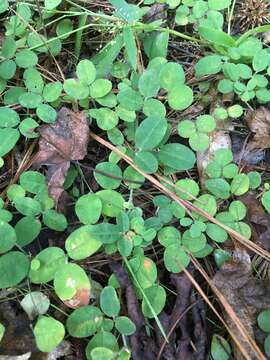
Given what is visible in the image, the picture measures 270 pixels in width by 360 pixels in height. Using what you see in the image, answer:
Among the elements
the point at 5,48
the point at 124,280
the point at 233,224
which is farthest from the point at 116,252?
the point at 5,48

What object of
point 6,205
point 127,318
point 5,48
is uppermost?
point 5,48

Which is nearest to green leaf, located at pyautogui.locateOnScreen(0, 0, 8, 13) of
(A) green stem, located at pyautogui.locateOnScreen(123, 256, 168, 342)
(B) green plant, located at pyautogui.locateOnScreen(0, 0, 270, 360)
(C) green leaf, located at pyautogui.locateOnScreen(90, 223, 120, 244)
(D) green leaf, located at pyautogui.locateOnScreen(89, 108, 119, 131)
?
(B) green plant, located at pyautogui.locateOnScreen(0, 0, 270, 360)

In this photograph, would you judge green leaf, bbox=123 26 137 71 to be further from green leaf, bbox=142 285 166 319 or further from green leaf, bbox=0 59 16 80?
green leaf, bbox=142 285 166 319

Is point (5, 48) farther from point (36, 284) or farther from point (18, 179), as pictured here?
point (36, 284)

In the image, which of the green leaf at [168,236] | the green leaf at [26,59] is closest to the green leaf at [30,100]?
the green leaf at [26,59]

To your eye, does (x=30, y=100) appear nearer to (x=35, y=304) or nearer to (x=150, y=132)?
(x=150, y=132)

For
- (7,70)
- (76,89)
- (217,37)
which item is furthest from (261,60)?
(7,70)
